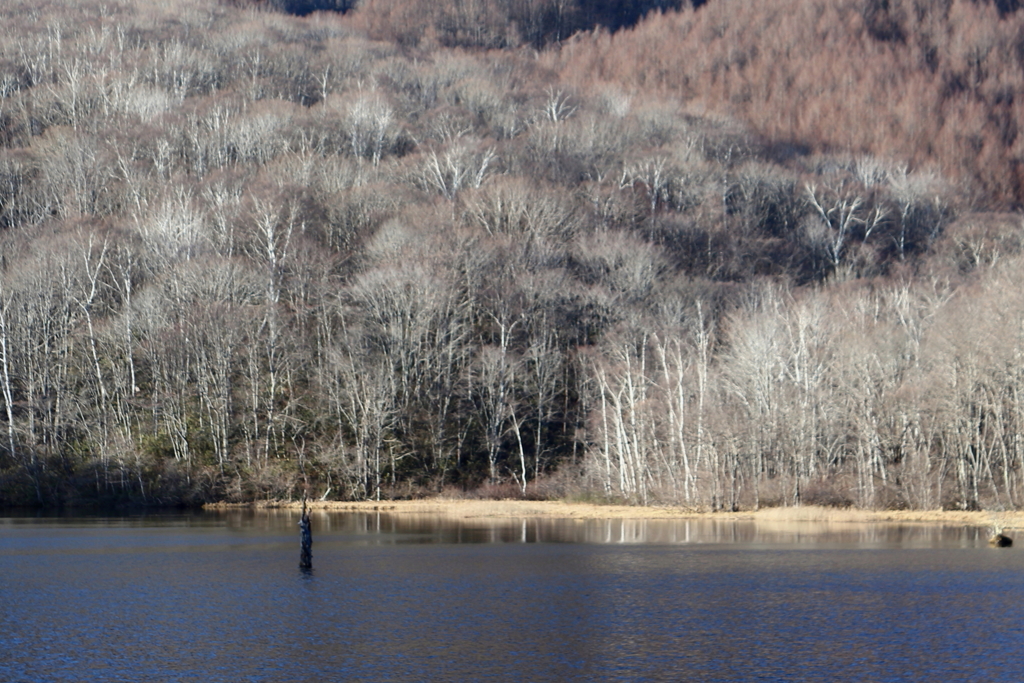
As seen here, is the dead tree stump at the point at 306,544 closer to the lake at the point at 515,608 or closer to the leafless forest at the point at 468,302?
the lake at the point at 515,608

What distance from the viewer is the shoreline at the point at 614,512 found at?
59.6 metres

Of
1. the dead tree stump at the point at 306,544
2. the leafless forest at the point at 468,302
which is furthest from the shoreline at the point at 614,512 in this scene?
the dead tree stump at the point at 306,544

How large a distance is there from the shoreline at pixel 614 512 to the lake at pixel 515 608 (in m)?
4.07

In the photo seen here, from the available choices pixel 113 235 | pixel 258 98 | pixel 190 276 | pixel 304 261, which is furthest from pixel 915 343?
pixel 258 98

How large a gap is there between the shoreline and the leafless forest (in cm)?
149

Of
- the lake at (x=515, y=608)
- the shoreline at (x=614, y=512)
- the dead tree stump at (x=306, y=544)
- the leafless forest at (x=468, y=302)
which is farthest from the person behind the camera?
the leafless forest at (x=468, y=302)

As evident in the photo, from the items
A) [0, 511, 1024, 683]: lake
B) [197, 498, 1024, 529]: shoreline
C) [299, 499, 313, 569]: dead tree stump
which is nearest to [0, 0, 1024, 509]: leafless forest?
[197, 498, 1024, 529]: shoreline

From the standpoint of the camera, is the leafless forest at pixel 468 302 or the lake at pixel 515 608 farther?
the leafless forest at pixel 468 302

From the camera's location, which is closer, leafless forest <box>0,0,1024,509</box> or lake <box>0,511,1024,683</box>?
lake <box>0,511,1024,683</box>

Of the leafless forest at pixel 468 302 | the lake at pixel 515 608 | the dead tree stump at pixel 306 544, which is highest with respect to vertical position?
the leafless forest at pixel 468 302

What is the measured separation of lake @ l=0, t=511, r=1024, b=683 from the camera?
26.9 m

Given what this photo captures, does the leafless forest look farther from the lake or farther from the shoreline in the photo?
the lake

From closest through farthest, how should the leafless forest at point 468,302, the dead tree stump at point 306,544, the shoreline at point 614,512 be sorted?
the dead tree stump at point 306,544 → the shoreline at point 614,512 → the leafless forest at point 468,302

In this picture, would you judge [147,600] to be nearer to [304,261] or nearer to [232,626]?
[232,626]
